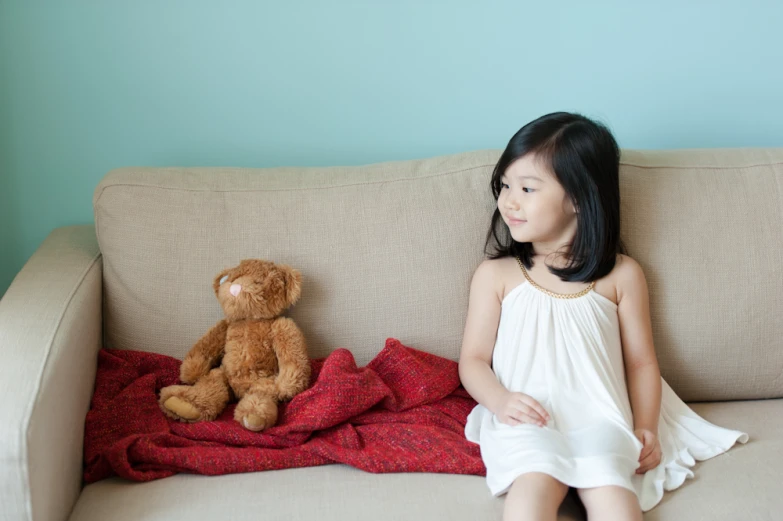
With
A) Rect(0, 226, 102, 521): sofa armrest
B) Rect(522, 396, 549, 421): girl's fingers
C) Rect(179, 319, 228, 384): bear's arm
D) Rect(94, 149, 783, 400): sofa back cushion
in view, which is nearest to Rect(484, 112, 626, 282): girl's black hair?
Rect(94, 149, 783, 400): sofa back cushion

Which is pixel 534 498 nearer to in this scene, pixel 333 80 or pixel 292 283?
pixel 292 283

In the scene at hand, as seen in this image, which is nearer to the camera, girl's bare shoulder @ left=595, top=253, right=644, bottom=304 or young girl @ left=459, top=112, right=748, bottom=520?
young girl @ left=459, top=112, right=748, bottom=520

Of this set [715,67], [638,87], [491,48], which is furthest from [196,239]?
[715,67]

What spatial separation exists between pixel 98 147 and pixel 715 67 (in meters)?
1.49

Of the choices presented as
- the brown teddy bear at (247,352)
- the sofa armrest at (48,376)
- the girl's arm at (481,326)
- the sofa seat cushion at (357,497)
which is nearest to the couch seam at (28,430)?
the sofa armrest at (48,376)

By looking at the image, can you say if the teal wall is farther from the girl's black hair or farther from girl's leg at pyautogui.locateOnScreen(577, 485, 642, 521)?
girl's leg at pyautogui.locateOnScreen(577, 485, 642, 521)

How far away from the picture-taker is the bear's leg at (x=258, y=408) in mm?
1311

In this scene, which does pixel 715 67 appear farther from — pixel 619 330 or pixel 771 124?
pixel 619 330

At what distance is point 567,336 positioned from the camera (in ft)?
4.59

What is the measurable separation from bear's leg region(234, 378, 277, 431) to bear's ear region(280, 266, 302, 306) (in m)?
0.16

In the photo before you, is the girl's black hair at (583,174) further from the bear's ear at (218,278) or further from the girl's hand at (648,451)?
the bear's ear at (218,278)

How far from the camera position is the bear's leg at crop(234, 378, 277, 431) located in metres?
1.31

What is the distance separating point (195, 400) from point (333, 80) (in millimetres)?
794

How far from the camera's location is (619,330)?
1465 mm
